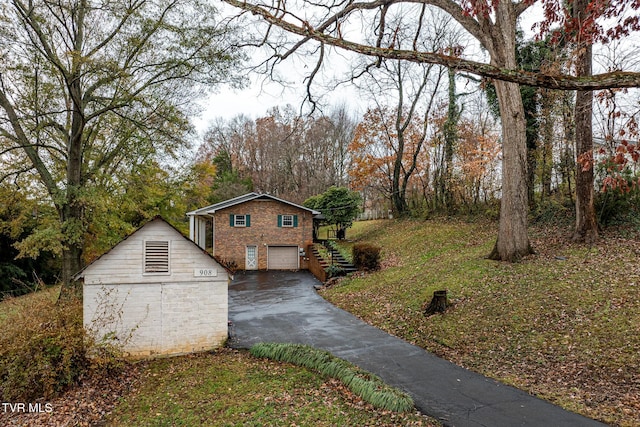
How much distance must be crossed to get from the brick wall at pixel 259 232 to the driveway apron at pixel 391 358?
25.3ft

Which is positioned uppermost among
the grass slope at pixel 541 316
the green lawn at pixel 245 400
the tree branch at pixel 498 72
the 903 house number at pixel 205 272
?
the tree branch at pixel 498 72

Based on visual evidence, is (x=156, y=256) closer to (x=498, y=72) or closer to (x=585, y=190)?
(x=498, y=72)

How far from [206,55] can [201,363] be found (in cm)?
1117

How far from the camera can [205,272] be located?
10.3 m

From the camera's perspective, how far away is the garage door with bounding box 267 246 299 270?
2528 centimetres

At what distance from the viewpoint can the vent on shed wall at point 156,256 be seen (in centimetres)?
988

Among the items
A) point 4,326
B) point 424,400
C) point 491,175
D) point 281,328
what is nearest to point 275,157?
point 491,175

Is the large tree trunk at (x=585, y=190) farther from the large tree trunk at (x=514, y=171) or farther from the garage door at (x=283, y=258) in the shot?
the garage door at (x=283, y=258)

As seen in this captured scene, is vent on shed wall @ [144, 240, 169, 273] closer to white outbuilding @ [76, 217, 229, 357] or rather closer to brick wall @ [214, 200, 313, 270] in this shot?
white outbuilding @ [76, 217, 229, 357]

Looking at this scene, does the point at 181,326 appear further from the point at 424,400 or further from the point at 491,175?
the point at 491,175

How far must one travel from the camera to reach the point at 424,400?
20.7 ft

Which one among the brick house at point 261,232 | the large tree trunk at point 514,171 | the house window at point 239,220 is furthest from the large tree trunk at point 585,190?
the house window at point 239,220

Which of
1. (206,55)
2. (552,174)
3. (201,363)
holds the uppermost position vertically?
(206,55)

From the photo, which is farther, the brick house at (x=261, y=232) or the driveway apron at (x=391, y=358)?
the brick house at (x=261, y=232)
